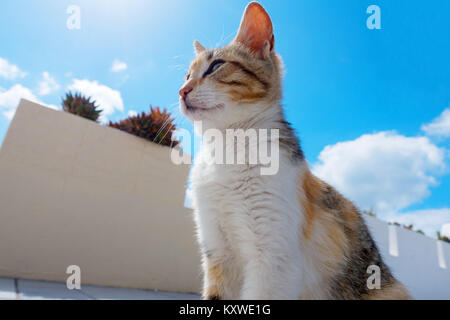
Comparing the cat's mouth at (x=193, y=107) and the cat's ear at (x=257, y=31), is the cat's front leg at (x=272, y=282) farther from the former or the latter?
the cat's ear at (x=257, y=31)

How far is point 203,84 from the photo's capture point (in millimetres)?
1524

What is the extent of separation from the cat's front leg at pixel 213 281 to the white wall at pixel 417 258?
5951 mm

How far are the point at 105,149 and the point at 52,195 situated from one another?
3.08 ft

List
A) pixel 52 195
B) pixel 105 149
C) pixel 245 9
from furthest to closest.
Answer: pixel 105 149 → pixel 52 195 → pixel 245 9

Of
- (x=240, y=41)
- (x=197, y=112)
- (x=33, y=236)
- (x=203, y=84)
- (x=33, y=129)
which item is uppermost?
(x=33, y=129)

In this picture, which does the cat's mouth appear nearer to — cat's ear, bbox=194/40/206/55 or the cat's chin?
the cat's chin

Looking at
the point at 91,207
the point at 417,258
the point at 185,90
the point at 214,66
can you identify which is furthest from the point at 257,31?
the point at 417,258

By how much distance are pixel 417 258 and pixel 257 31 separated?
819 centimetres

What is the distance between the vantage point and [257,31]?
5.66 feet

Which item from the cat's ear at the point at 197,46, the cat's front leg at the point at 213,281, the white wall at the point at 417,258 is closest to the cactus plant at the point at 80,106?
the cat's ear at the point at 197,46

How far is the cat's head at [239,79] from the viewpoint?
58.2 inches
